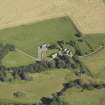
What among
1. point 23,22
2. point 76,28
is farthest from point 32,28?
point 76,28

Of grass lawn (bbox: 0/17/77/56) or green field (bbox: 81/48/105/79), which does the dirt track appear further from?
green field (bbox: 81/48/105/79)

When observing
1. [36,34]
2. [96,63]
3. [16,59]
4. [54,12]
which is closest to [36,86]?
[16,59]

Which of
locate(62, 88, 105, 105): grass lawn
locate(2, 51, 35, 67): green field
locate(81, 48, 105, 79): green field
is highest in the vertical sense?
locate(2, 51, 35, 67): green field

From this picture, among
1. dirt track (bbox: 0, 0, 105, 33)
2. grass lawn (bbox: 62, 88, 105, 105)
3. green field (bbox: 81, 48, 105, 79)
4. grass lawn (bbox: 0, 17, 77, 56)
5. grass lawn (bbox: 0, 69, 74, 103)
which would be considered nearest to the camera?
grass lawn (bbox: 62, 88, 105, 105)

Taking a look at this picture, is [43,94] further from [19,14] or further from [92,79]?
[19,14]

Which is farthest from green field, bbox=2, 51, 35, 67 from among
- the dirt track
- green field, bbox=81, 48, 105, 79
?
green field, bbox=81, 48, 105, 79

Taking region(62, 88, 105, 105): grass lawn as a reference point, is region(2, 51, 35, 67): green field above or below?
above

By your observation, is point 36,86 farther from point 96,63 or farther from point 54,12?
point 54,12
